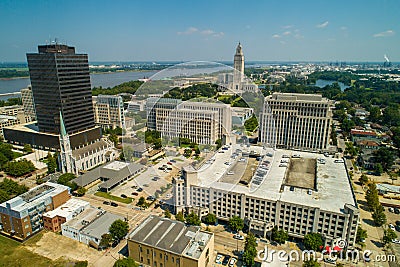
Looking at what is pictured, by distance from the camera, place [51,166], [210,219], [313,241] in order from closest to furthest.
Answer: [313,241], [210,219], [51,166]

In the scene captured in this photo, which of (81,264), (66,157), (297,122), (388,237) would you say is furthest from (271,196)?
(66,157)

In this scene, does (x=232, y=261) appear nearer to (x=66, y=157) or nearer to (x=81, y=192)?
(x=81, y=192)

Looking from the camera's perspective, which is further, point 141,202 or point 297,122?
point 297,122

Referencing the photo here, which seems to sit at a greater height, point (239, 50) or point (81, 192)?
point (239, 50)

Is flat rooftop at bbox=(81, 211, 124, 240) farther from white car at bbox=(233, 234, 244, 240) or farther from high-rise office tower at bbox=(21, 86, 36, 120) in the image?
high-rise office tower at bbox=(21, 86, 36, 120)

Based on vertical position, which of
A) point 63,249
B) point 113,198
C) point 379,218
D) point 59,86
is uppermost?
point 59,86

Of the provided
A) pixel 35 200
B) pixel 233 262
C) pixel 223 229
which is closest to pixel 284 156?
pixel 223 229

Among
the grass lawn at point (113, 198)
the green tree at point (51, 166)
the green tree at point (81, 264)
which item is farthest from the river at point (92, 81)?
the green tree at point (81, 264)
